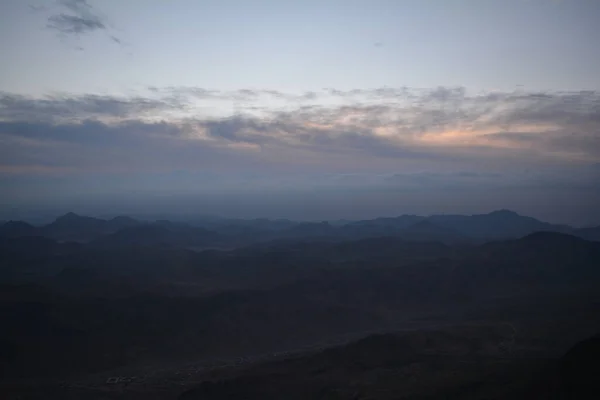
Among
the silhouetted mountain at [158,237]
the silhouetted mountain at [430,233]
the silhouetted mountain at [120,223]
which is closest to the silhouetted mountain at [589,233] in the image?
the silhouetted mountain at [430,233]

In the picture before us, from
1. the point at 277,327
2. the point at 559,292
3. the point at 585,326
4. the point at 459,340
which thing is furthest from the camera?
the point at 559,292

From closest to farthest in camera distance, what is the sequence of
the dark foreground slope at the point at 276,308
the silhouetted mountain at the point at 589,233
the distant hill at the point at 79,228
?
the dark foreground slope at the point at 276,308, the silhouetted mountain at the point at 589,233, the distant hill at the point at 79,228

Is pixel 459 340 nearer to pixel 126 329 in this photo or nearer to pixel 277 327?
pixel 277 327

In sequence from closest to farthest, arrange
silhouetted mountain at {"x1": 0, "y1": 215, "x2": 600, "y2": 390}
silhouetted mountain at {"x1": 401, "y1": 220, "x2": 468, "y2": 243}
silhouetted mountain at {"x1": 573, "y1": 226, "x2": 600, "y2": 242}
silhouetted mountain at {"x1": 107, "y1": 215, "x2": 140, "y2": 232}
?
silhouetted mountain at {"x1": 0, "y1": 215, "x2": 600, "y2": 390} → silhouetted mountain at {"x1": 401, "y1": 220, "x2": 468, "y2": 243} → silhouetted mountain at {"x1": 573, "y1": 226, "x2": 600, "y2": 242} → silhouetted mountain at {"x1": 107, "y1": 215, "x2": 140, "y2": 232}

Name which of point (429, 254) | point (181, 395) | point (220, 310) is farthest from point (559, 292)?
point (181, 395)

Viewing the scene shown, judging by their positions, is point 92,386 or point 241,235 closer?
point 92,386

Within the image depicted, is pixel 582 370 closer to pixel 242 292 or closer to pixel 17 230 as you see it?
pixel 242 292

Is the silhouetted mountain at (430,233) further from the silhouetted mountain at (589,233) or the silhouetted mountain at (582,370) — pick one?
the silhouetted mountain at (582,370)

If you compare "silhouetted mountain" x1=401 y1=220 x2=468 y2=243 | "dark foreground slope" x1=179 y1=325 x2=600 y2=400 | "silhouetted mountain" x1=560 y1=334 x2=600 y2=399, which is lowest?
"dark foreground slope" x1=179 y1=325 x2=600 y2=400

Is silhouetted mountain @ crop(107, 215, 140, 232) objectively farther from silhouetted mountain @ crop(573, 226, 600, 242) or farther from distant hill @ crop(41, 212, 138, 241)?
silhouetted mountain @ crop(573, 226, 600, 242)

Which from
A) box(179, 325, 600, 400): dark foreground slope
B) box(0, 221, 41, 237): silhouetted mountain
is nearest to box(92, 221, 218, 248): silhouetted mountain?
box(0, 221, 41, 237): silhouetted mountain

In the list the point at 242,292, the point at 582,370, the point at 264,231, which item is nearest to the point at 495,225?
the point at 264,231
